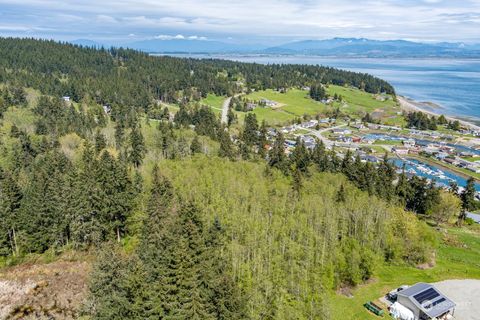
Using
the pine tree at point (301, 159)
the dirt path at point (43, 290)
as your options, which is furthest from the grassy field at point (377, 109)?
the dirt path at point (43, 290)

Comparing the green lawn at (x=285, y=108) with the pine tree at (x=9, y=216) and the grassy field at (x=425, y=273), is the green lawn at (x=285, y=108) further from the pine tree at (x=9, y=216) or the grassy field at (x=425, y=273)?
the pine tree at (x=9, y=216)

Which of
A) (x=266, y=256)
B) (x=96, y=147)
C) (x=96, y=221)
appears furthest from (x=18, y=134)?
(x=266, y=256)

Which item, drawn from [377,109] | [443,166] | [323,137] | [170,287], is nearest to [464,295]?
[170,287]

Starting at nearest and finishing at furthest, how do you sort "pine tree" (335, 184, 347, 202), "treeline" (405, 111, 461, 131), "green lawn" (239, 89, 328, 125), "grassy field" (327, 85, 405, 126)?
1. "pine tree" (335, 184, 347, 202)
2. "treeline" (405, 111, 461, 131)
3. "green lawn" (239, 89, 328, 125)
4. "grassy field" (327, 85, 405, 126)

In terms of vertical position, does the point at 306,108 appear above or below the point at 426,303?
above

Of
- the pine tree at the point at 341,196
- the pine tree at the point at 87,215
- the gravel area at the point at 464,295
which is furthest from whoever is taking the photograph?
the pine tree at the point at 341,196

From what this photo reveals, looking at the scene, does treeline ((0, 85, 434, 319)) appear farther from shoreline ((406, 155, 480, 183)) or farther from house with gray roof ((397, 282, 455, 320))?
shoreline ((406, 155, 480, 183))

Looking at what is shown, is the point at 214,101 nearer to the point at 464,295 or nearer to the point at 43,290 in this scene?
the point at 43,290

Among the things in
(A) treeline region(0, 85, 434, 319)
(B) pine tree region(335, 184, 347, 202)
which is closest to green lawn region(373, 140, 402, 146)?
(A) treeline region(0, 85, 434, 319)
